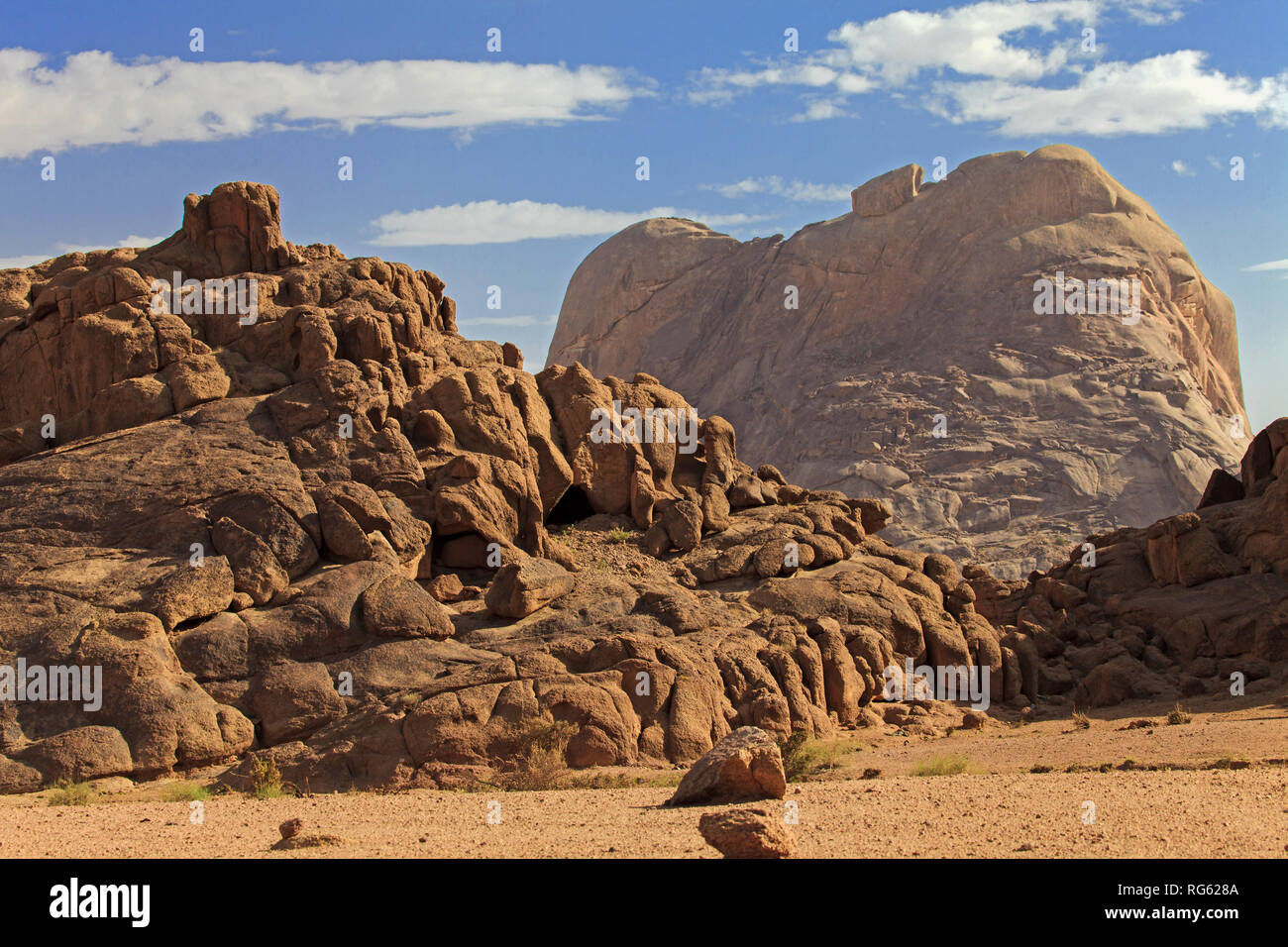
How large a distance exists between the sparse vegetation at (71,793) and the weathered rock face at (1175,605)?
17.2 meters

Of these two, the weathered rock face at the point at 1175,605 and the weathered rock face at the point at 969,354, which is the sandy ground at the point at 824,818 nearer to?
the weathered rock face at the point at 1175,605

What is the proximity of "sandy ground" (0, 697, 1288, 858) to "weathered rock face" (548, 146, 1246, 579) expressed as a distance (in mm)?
39304

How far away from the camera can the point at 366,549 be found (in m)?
19.1

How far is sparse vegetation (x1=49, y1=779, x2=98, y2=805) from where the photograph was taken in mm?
14195

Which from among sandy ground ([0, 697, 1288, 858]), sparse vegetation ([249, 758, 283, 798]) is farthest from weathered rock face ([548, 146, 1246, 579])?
sparse vegetation ([249, 758, 283, 798])

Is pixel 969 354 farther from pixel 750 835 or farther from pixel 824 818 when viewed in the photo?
pixel 750 835

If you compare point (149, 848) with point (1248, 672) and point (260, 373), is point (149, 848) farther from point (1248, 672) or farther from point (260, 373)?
point (1248, 672)

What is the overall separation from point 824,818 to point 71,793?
8678 mm

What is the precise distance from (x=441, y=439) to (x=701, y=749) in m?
7.18

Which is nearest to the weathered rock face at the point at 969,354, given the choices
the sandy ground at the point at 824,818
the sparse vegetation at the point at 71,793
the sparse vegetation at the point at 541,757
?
the sparse vegetation at the point at 541,757

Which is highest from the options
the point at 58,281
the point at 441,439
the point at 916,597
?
the point at 58,281

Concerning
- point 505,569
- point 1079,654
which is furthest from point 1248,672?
point 505,569

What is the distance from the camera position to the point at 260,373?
21609 mm

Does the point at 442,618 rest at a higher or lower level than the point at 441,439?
lower
